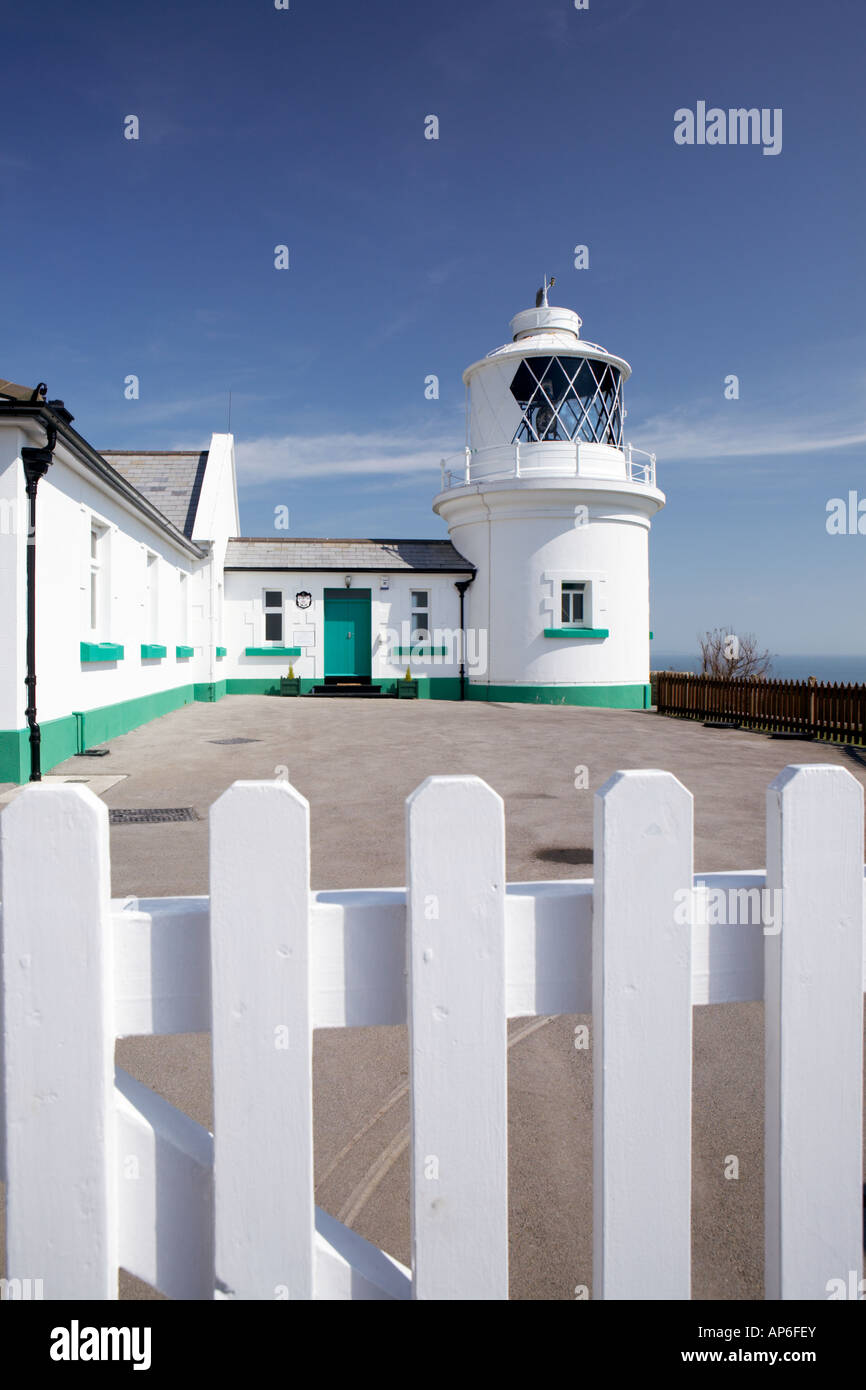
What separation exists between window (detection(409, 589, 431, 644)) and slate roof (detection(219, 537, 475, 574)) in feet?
2.50

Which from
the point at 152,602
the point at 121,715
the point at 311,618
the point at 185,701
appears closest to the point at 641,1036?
the point at 121,715

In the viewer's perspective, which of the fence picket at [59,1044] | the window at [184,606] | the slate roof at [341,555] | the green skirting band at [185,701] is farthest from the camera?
the slate roof at [341,555]

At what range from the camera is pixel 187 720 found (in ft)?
52.6

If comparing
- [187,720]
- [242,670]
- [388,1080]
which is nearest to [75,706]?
[187,720]

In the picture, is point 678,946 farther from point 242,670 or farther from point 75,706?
point 242,670

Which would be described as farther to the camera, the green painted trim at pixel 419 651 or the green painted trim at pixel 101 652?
the green painted trim at pixel 419 651

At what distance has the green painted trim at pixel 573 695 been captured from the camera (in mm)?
22422

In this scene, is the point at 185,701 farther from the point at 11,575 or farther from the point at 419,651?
the point at 11,575

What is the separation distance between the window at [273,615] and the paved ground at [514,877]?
893 cm

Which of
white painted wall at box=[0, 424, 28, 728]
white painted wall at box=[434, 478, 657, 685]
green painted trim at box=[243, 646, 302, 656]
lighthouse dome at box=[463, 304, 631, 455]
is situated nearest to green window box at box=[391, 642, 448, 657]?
white painted wall at box=[434, 478, 657, 685]

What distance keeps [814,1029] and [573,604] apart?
71.8 feet

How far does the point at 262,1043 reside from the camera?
3.93ft

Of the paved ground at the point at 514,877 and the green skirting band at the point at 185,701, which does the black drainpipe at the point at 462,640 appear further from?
the paved ground at the point at 514,877

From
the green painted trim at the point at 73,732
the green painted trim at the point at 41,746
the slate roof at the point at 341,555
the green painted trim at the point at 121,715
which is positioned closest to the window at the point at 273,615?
the slate roof at the point at 341,555
